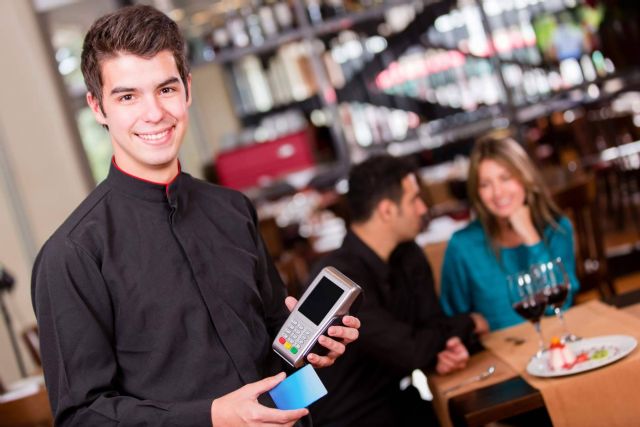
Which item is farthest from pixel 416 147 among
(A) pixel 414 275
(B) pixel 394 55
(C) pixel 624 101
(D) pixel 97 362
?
(D) pixel 97 362

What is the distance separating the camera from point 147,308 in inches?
65.1

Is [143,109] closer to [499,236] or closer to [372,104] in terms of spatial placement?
[499,236]

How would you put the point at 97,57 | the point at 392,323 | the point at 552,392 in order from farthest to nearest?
1. the point at 392,323
2. the point at 552,392
3. the point at 97,57

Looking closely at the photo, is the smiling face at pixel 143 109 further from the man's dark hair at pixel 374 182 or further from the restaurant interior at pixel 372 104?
the restaurant interior at pixel 372 104

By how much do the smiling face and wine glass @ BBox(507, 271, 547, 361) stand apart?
1.04 meters

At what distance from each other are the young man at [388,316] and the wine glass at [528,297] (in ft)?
0.78

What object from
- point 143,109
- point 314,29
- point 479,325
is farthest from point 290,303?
point 314,29

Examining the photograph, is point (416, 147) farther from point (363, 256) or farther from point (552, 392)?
point (552, 392)

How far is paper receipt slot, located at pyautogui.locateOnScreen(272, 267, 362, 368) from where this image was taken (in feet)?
5.59

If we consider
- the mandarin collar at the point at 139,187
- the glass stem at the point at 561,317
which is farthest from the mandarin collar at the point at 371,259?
the mandarin collar at the point at 139,187

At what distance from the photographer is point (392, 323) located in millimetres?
2797

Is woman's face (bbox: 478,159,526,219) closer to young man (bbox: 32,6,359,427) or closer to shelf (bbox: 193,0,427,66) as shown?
young man (bbox: 32,6,359,427)

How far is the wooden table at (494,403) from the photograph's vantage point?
7.02 ft

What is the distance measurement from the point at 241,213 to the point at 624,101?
973cm
